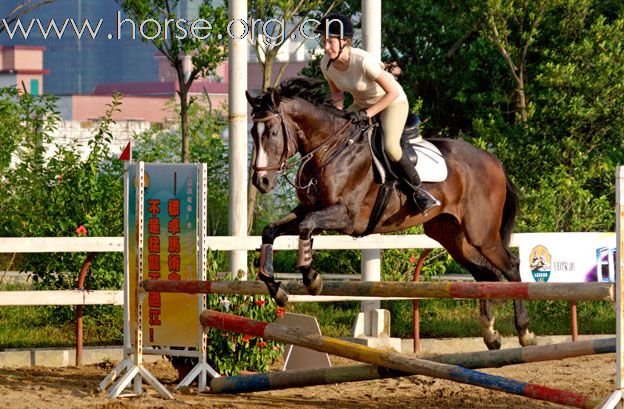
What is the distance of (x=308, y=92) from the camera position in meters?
7.88

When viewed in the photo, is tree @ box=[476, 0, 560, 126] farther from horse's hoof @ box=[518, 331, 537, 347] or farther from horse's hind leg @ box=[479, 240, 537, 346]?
horse's hoof @ box=[518, 331, 537, 347]

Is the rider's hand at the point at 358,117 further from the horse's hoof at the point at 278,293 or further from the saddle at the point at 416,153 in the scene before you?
the horse's hoof at the point at 278,293

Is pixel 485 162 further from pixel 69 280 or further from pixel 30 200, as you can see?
pixel 30 200

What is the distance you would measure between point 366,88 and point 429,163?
2.90 feet

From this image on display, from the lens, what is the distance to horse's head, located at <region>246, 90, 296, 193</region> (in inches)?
284

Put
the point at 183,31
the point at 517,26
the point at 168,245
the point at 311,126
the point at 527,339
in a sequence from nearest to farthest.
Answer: the point at 311,126 → the point at 168,245 → the point at 527,339 → the point at 183,31 → the point at 517,26

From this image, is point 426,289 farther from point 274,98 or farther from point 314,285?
point 274,98

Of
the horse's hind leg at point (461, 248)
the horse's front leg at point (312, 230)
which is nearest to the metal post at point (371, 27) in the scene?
the horse's hind leg at point (461, 248)

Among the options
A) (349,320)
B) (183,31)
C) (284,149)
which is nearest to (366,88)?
(284,149)

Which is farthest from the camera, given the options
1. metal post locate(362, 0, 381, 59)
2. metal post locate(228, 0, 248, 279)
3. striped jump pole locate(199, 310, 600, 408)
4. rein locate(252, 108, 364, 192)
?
metal post locate(362, 0, 381, 59)

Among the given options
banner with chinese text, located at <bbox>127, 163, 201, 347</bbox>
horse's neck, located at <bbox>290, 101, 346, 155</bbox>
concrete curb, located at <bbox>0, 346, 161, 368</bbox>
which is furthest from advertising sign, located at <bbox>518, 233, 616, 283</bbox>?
banner with chinese text, located at <bbox>127, 163, 201, 347</bbox>

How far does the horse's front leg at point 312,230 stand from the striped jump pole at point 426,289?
3.0 inches

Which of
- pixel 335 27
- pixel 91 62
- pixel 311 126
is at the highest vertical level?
pixel 91 62

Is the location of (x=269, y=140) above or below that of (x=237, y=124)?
below
